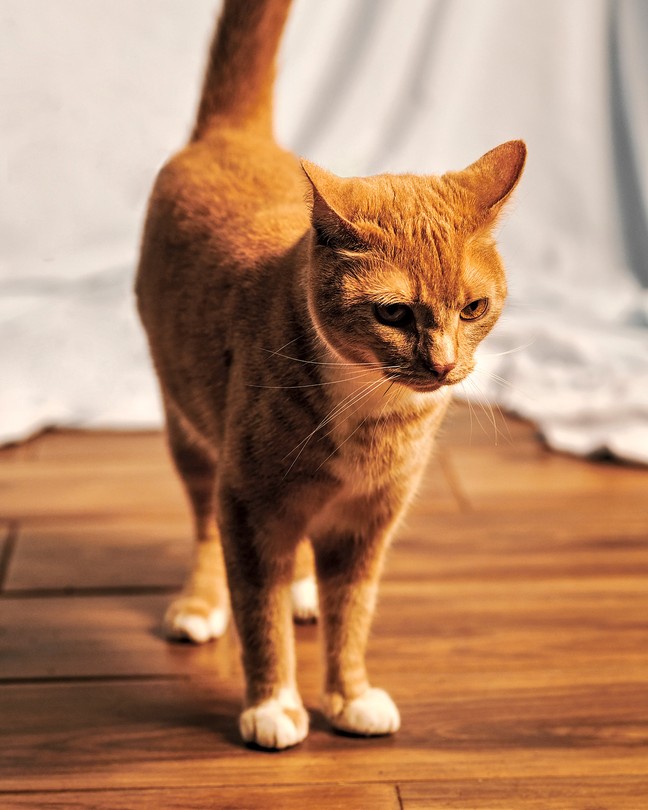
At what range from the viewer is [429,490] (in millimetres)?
1956

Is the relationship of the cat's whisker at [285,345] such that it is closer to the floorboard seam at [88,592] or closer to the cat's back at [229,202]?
the cat's back at [229,202]

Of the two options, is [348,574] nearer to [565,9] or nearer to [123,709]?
[123,709]

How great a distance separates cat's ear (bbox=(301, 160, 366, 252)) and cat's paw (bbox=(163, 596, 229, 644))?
1.97 ft

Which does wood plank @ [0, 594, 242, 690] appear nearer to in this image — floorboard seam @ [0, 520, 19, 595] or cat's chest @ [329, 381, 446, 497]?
floorboard seam @ [0, 520, 19, 595]

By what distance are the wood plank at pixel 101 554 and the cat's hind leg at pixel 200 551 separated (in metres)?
0.11

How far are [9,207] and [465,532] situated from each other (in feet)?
4.64

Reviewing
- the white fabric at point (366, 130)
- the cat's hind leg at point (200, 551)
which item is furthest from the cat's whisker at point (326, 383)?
the white fabric at point (366, 130)

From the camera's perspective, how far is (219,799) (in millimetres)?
1178

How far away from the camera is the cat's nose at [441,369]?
1.06m

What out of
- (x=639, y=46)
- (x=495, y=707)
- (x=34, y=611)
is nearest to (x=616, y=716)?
(x=495, y=707)

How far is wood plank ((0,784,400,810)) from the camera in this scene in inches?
45.8

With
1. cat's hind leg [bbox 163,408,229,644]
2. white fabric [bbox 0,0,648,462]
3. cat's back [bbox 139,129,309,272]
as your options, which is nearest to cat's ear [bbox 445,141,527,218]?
cat's back [bbox 139,129,309,272]

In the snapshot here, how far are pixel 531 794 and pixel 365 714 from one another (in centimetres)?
20

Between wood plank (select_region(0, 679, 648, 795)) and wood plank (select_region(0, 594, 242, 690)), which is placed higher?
wood plank (select_region(0, 679, 648, 795))
